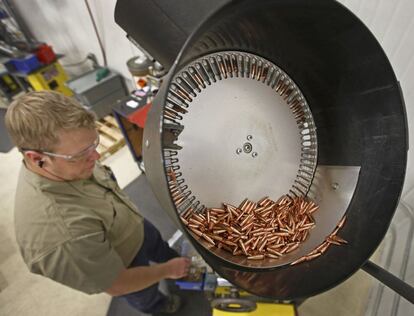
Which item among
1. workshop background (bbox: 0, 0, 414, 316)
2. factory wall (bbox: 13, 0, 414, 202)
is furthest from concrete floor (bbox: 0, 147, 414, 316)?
factory wall (bbox: 13, 0, 414, 202)

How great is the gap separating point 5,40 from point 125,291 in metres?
2.74

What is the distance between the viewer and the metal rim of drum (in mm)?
386

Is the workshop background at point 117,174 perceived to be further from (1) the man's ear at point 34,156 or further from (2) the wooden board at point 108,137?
(1) the man's ear at point 34,156

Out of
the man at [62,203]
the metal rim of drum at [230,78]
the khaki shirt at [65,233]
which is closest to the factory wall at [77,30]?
the man at [62,203]

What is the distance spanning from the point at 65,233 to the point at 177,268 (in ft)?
1.61

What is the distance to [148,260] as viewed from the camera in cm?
121

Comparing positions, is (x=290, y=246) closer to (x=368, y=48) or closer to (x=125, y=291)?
(x=368, y=48)

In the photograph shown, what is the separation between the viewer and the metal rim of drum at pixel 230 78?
386 mm

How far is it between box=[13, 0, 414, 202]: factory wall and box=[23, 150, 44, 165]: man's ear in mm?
1083

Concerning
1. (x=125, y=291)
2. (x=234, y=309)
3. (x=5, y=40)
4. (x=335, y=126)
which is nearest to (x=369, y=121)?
(x=335, y=126)

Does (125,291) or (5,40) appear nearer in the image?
(125,291)

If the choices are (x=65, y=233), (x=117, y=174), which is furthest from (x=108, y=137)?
(x=65, y=233)

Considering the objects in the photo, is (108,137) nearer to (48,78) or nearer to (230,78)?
(48,78)

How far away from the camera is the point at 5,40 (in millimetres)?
2330
